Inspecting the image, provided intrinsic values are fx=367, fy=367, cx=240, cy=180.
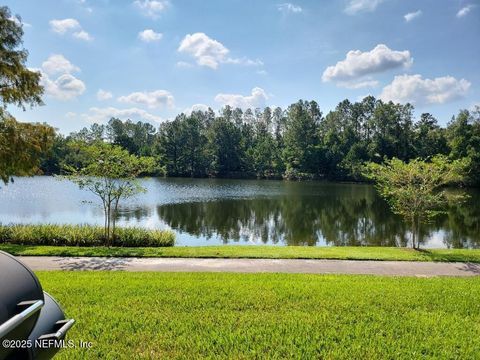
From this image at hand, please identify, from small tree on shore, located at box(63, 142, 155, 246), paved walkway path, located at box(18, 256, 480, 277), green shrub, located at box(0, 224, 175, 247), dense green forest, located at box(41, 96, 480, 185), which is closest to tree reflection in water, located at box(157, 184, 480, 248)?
green shrub, located at box(0, 224, 175, 247)

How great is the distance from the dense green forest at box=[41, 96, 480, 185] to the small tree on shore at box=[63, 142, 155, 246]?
212 feet

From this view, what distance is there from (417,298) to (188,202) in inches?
1295

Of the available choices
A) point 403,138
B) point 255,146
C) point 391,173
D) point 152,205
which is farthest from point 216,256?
point 255,146

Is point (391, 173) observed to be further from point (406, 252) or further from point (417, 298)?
point (417, 298)

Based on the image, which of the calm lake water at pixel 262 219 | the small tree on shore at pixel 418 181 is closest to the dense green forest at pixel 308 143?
the calm lake water at pixel 262 219

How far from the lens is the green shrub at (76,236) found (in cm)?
1570

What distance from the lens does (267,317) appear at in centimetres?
568

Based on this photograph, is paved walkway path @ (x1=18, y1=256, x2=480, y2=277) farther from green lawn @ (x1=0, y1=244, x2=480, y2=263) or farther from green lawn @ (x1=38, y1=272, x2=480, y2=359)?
green lawn @ (x1=38, y1=272, x2=480, y2=359)

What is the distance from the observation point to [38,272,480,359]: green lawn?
15.1 feet

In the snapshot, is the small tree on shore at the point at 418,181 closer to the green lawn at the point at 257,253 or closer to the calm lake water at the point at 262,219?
the green lawn at the point at 257,253

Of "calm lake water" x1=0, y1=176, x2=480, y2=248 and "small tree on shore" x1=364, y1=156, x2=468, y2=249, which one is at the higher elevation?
"small tree on shore" x1=364, y1=156, x2=468, y2=249

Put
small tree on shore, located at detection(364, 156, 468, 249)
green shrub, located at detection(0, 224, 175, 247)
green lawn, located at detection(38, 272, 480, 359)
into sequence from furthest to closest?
green shrub, located at detection(0, 224, 175, 247) < small tree on shore, located at detection(364, 156, 468, 249) < green lawn, located at detection(38, 272, 480, 359)

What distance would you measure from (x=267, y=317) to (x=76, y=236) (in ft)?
41.2

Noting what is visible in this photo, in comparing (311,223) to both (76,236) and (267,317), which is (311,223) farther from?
(267,317)
